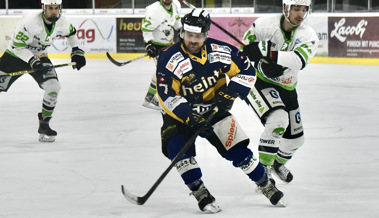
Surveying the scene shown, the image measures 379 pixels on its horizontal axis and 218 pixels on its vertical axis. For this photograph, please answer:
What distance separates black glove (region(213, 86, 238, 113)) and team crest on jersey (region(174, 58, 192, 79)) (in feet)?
0.64

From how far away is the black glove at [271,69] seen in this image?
4.31 metres

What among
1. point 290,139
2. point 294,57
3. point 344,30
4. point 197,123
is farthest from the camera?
point 344,30

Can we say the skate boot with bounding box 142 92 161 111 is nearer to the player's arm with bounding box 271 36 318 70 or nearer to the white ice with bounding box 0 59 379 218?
the white ice with bounding box 0 59 379 218

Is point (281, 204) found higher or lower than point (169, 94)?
lower

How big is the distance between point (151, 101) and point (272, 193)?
416cm

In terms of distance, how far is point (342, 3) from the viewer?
14.8 meters

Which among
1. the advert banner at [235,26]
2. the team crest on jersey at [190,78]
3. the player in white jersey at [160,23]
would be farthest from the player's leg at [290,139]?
the advert banner at [235,26]

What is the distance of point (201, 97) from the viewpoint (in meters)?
3.74

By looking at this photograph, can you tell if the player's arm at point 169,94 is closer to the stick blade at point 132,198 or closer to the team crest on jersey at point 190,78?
the team crest on jersey at point 190,78

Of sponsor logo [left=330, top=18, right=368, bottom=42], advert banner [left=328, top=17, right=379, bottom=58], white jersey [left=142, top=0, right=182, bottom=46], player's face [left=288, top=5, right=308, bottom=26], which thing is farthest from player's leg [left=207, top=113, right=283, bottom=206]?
sponsor logo [left=330, top=18, right=368, bottom=42]

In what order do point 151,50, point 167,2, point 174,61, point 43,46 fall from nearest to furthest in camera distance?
point 174,61, point 43,46, point 151,50, point 167,2

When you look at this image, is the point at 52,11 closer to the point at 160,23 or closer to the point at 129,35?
the point at 160,23

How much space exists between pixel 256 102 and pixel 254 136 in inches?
71.1

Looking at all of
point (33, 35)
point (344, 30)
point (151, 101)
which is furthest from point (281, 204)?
point (344, 30)
